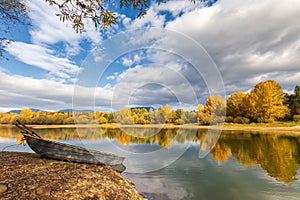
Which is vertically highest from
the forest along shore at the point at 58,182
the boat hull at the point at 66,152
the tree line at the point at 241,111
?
the tree line at the point at 241,111

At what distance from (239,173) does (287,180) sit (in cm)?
207

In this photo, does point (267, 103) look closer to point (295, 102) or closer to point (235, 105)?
point (235, 105)

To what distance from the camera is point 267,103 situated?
4056 centimetres

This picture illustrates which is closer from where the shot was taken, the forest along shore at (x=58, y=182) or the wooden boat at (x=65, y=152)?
the forest along shore at (x=58, y=182)

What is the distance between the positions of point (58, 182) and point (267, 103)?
154 ft

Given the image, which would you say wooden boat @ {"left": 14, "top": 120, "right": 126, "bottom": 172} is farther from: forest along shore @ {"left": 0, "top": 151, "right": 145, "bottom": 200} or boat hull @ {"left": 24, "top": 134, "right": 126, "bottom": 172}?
forest along shore @ {"left": 0, "top": 151, "right": 145, "bottom": 200}

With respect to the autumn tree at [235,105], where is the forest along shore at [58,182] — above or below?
below

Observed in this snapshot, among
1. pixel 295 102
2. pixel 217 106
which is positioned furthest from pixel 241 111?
pixel 295 102

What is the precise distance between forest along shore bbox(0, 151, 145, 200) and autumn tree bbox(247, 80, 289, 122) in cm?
4470

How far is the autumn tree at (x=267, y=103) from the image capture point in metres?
40.4

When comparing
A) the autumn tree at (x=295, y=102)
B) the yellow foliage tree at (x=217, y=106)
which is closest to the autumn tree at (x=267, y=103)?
the autumn tree at (x=295, y=102)

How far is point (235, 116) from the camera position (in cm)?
4725

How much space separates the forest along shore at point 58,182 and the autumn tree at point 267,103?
44698 mm

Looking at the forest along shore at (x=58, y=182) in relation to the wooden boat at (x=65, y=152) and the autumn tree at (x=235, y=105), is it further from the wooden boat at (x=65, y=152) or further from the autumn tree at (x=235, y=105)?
the autumn tree at (x=235, y=105)
